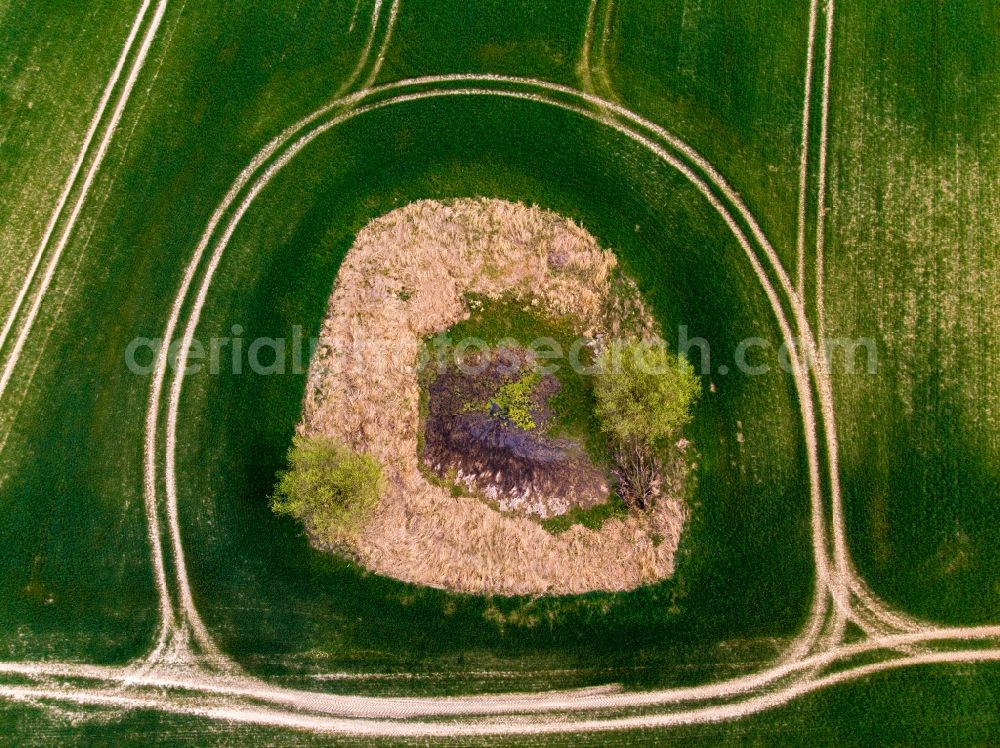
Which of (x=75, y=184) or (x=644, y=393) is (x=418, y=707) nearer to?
(x=644, y=393)

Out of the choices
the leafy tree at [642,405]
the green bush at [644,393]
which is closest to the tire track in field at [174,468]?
the leafy tree at [642,405]

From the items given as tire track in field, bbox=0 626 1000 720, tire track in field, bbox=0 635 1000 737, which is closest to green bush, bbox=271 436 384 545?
tire track in field, bbox=0 626 1000 720

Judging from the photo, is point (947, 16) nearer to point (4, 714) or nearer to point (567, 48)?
point (567, 48)

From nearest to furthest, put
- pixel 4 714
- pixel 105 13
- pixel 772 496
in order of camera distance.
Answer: pixel 4 714
pixel 772 496
pixel 105 13

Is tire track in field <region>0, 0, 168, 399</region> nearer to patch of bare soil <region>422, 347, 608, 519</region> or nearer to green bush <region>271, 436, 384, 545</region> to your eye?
green bush <region>271, 436, 384, 545</region>

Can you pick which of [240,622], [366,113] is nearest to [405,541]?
[240,622]
